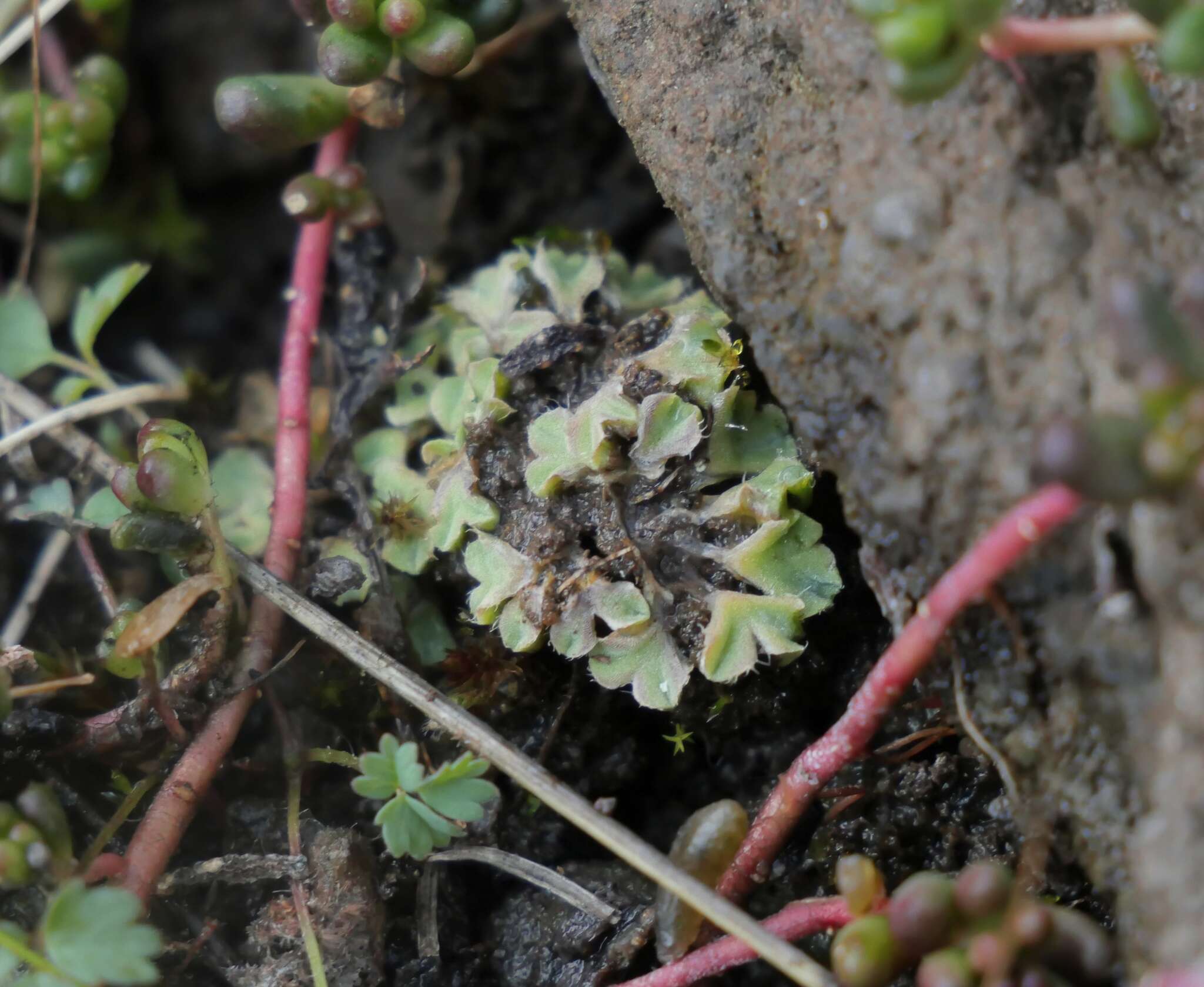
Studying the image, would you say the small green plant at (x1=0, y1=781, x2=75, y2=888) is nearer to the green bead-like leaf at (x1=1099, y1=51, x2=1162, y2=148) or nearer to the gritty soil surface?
the gritty soil surface

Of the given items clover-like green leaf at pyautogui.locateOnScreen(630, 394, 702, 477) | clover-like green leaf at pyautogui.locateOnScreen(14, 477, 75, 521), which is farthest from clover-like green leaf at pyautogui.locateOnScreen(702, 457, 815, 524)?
clover-like green leaf at pyautogui.locateOnScreen(14, 477, 75, 521)

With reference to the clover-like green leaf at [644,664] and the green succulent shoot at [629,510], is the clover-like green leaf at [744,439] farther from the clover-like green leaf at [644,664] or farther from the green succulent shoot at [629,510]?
the clover-like green leaf at [644,664]

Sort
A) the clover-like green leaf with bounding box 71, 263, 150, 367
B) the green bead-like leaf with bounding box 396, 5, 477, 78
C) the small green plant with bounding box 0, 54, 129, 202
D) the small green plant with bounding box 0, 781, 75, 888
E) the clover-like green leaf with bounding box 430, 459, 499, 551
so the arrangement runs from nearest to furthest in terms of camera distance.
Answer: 1. the small green plant with bounding box 0, 781, 75, 888
2. the clover-like green leaf with bounding box 430, 459, 499, 551
3. the green bead-like leaf with bounding box 396, 5, 477, 78
4. the clover-like green leaf with bounding box 71, 263, 150, 367
5. the small green plant with bounding box 0, 54, 129, 202

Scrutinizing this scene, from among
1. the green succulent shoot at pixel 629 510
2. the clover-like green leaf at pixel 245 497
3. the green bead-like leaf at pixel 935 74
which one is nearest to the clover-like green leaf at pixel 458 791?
the green succulent shoot at pixel 629 510

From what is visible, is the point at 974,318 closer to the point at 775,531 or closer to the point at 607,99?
the point at 775,531

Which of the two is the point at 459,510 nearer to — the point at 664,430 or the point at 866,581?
the point at 664,430

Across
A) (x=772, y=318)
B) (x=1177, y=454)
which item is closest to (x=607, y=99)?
(x=772, y=318)
